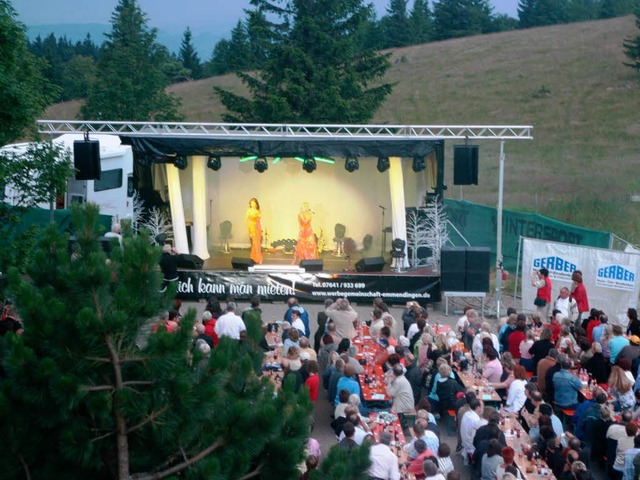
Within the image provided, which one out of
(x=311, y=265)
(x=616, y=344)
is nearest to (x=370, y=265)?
(x=311, y=265)

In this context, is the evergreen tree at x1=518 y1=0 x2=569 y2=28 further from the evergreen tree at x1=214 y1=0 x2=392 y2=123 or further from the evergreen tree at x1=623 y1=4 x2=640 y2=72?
the evergreen tree at x1=214 y1=0 x2=392 y2=123

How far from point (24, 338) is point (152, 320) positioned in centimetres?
76

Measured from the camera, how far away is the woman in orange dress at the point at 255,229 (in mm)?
22375

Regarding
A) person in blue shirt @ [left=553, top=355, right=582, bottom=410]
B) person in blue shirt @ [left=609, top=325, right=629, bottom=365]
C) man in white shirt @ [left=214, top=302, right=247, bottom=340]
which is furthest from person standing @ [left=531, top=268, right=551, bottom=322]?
man in white shirt @ [left=214, top=302, right=247, bottom=340]

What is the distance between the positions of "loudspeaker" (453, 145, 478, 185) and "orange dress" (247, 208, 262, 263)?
5187 millimetres

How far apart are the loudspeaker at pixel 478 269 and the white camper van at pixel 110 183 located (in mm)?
7909

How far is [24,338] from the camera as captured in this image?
224 inches

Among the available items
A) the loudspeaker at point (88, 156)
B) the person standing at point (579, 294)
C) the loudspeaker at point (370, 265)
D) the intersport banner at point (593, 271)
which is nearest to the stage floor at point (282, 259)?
the loudspeaker at point (370, 265)

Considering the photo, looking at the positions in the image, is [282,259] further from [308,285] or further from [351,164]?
[351,164]

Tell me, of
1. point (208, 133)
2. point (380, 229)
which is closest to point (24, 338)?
point (208, 133)

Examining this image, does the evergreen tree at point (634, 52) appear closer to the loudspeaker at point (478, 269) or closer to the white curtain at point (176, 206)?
the white curtain at point (176, 206)

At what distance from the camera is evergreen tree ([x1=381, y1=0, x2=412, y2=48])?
69688mm

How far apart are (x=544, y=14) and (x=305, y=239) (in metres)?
57.6

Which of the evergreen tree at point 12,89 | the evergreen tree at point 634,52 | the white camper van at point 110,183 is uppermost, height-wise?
the evergreen tree at point 634,52
